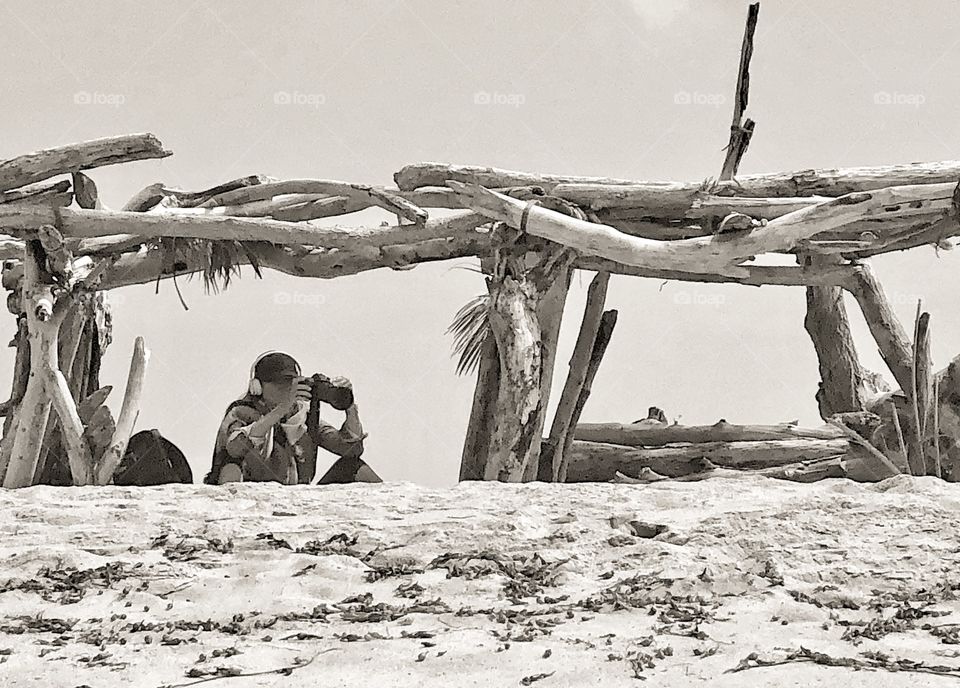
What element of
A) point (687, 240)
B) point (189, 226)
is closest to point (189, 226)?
point (189, 226)

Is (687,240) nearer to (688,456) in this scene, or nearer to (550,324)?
(550,324)

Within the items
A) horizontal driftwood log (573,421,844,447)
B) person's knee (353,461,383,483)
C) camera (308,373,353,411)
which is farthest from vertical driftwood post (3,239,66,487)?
horizontal driftwood log (573,421,844,447)

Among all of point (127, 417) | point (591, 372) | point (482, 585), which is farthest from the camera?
point (591, 372)

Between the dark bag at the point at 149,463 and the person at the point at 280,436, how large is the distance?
1.28 feet

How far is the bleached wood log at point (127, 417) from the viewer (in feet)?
25.7

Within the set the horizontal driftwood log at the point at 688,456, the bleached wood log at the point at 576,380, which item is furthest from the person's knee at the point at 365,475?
the horizontal driftwood log at the point at 688,456

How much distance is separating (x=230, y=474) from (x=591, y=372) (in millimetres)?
2705

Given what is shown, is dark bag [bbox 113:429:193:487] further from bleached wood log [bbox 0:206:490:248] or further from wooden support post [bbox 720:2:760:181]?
wooden support post [bbox 720:2:760:181]

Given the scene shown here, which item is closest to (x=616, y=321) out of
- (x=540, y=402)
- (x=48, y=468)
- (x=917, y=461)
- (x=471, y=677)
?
(x=540, y=402)

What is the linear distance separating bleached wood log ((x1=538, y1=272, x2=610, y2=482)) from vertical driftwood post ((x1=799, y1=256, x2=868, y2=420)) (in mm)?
1806

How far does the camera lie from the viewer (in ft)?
27.4

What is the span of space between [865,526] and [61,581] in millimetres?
3158

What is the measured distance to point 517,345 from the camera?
7273 mm

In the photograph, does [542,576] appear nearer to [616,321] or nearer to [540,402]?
[540,402]
